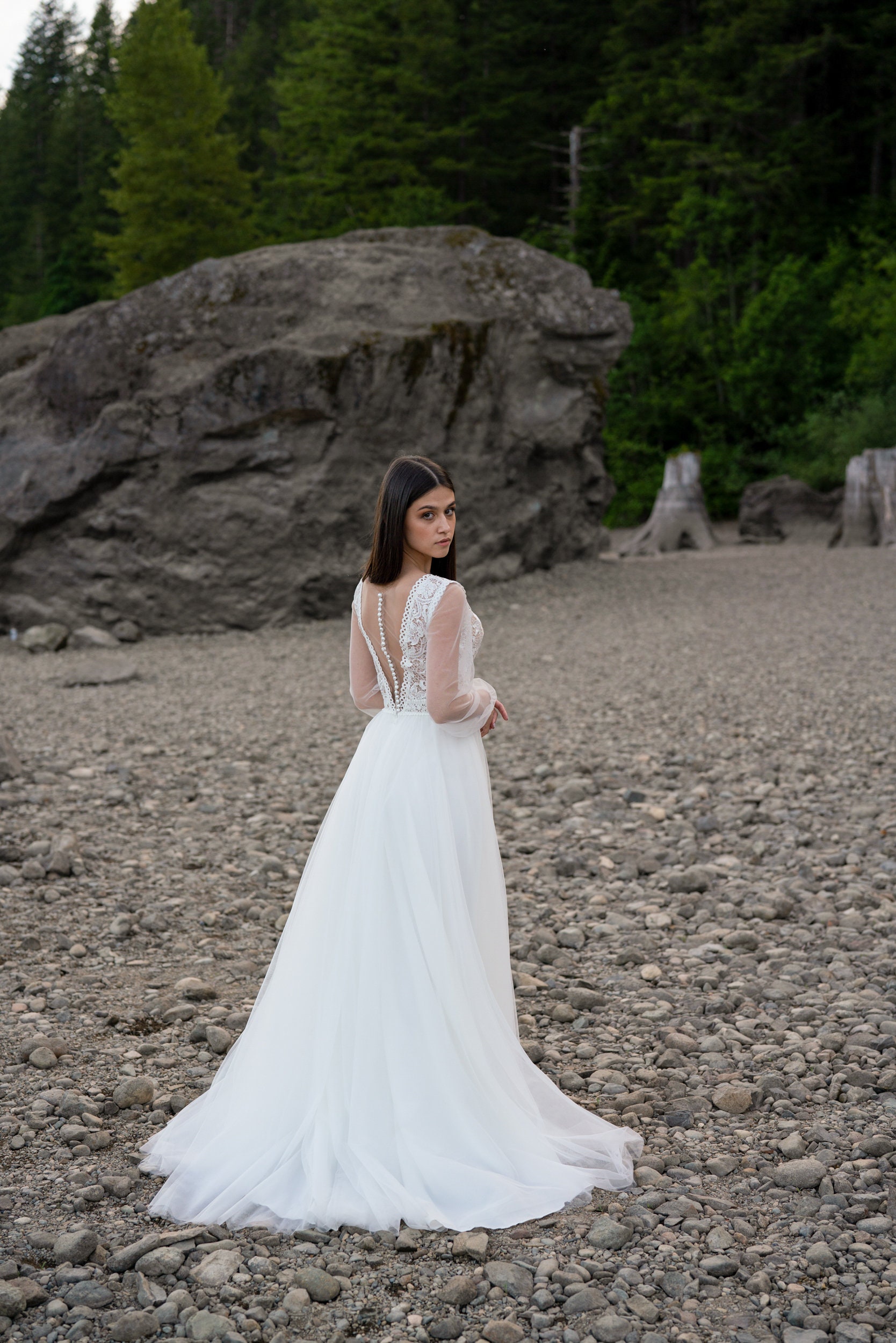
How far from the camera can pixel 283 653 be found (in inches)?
430

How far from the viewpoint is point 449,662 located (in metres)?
3.04

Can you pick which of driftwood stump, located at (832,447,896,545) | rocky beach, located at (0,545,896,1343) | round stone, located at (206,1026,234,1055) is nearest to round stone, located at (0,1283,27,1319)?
rocky beach, located at (0,545,896,1343)

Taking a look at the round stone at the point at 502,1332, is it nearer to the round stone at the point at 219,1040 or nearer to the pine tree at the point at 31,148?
the round stone at the point at 219,1040

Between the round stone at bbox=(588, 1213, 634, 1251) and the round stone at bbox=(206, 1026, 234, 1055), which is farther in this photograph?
the round stone at bbox=(206, 1026, 234, 1055)

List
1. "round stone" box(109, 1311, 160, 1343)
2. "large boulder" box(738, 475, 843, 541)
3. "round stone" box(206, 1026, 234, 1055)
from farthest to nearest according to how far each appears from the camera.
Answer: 1. "large boulder" box(738, 475, 843, 541)
2. "round stone" box(206, 1026, 234, 1055)
3. "round stone" box(109, 1311, 160, 1343)

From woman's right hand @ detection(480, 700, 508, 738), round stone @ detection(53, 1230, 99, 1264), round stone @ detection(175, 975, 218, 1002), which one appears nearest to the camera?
round stone @ detection(53, 1230, 99, 1264)

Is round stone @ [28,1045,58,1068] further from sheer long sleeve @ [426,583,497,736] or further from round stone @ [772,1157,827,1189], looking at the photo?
round stone @ [772,1157,827,1189]

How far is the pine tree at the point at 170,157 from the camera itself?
83.8 ft

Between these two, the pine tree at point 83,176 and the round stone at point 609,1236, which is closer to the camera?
the round stone at point 609,1236

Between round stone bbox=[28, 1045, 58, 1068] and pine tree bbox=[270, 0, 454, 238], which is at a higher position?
pine tree bbox=[270, 0, 454, 238]

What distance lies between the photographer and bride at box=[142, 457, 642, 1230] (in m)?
2.86

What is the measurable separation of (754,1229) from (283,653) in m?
8.65

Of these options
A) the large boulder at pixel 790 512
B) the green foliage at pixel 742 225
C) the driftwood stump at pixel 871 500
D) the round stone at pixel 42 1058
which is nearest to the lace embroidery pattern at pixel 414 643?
the round stone at pixel 42 1058

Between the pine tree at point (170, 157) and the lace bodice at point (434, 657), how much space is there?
83.0 feet
